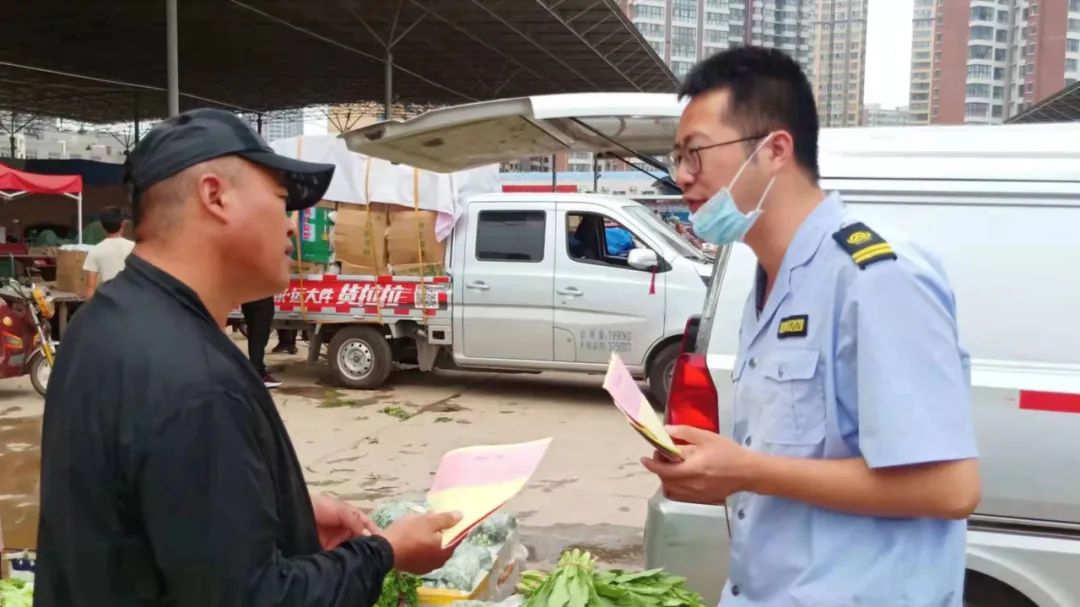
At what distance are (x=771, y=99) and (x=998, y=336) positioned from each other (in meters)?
1.64

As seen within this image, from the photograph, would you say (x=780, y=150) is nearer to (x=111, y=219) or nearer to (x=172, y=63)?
(x=111, y=219)

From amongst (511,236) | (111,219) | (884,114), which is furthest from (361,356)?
(884,114)

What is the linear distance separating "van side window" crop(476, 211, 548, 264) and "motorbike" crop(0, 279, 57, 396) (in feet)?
14.3

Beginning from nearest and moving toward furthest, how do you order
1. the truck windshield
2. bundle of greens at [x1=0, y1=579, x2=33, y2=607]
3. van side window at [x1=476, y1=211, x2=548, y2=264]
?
bundle of greens at [x1=0, y1=579, x2=33, y2=607], the truck windshield, van side window at [x1=476, y1=211, x2=548, y2=264]

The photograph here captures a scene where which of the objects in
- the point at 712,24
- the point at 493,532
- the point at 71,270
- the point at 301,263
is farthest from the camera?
the point at 712,24

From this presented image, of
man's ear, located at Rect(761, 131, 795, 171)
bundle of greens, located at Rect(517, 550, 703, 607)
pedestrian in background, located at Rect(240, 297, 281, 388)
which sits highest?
man's ear, located at Rect(761, 131, 795, 171)

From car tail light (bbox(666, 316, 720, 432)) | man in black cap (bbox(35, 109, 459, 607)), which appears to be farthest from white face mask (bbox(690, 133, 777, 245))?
car tail light (bbox(666, 316, 720, 432))

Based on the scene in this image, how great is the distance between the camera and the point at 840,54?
4994 cm

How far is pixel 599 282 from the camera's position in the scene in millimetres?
8852

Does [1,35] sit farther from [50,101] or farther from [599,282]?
[599,282]

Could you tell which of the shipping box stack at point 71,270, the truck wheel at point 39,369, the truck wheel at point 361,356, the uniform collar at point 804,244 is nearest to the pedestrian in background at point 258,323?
the truck wheel at point 361,356

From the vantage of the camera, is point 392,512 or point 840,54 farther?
point 840,54

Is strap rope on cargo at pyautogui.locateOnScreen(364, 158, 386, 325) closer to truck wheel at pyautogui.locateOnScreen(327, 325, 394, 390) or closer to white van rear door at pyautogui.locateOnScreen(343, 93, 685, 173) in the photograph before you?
truck wheel at pyautogui.locateOnScreen(327, 325, 394, 390)

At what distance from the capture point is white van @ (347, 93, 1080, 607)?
285 centimetres
